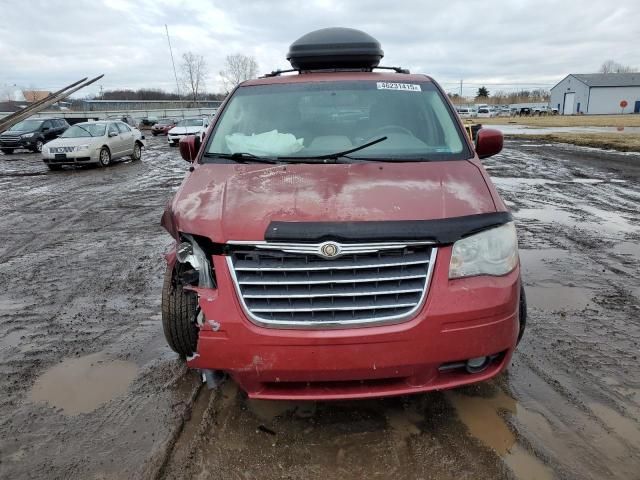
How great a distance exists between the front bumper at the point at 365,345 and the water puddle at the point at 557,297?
212cm

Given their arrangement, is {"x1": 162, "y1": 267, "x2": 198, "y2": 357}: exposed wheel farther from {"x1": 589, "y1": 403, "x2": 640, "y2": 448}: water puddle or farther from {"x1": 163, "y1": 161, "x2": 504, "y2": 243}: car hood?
{"x1": 589, "y1": 403, "x2": 640, "y2": 448}: water puddle

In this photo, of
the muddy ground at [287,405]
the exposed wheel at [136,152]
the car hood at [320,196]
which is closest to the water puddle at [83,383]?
the muddy ground at [287,405]

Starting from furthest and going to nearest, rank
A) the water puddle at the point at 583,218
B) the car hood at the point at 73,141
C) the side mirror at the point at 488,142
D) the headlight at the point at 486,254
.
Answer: the car hood at the point at 73,141, the water puddle at the point at 583,218, the side mirror at the point at 488,142, the headlight at the point at 486,254

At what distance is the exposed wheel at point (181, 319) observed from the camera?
2.70 meters

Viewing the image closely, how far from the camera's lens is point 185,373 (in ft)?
11.1

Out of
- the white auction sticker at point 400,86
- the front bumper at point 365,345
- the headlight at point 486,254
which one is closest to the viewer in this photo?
the front bumper at point 365,345

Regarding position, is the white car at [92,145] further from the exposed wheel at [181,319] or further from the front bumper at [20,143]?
the exposed wheel at [181,319]

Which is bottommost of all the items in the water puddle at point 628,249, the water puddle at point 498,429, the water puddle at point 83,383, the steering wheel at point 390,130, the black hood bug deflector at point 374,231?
the water puddle at point 628,249

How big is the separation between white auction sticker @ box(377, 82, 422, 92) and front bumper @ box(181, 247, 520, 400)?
199cm

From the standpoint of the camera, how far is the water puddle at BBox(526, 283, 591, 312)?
14.3 ft

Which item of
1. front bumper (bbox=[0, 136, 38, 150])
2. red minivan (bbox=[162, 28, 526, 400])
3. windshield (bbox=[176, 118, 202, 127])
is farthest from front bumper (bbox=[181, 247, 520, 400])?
windshield (bbox=[176, 118, 202, 127])

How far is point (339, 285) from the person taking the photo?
7.93ft

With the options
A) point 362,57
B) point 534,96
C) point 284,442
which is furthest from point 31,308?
point 534,96

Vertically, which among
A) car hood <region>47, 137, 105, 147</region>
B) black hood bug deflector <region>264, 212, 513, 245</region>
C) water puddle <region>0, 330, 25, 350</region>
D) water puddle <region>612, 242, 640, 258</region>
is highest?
black hood bug deflector <region>264, 212, 513, 245</region>
